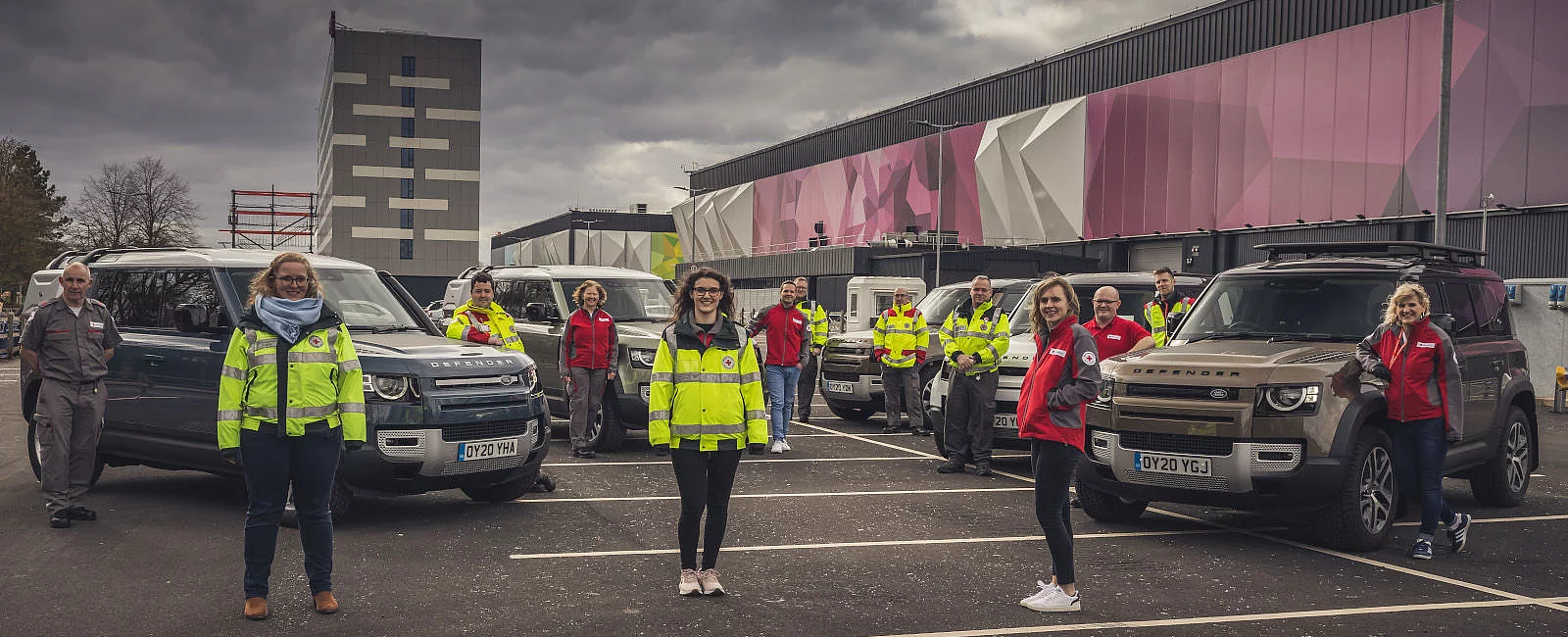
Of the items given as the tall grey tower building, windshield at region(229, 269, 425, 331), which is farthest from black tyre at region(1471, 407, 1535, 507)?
the tall grey tower building

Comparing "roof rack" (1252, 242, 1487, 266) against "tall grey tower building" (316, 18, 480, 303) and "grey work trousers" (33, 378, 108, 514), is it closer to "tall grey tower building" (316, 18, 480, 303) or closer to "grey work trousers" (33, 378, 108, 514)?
"grey work trousers" (33, 378, 108, 514)

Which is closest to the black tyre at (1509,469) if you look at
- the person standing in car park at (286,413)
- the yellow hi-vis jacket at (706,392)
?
the yellow hi-vis jacket at (706,392)

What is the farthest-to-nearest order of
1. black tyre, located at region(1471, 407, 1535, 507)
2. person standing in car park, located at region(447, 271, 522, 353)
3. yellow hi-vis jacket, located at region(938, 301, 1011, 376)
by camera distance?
1. person standing in car park, located at region(447, 271, 522, 353)
2. yellow hi-vis jacket, located at region(938, 301, 1011, 376)
3. black tyre, located at region(1471, 407, 1535, 507)

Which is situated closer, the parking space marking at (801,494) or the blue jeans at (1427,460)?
the blue jeans at (1427,460)

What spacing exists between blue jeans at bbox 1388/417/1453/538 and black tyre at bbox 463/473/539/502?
589 cm

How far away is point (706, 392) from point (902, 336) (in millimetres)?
8554

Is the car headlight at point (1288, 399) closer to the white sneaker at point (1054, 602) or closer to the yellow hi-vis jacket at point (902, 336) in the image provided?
the white sneaker at point (1054, 602)

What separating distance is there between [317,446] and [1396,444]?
6539mm

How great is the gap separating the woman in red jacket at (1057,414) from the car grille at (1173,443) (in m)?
1.72

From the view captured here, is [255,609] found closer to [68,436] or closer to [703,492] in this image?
[703,492]

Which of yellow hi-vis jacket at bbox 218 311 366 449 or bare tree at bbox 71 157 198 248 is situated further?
bare tree at bbox 71 157 198 248

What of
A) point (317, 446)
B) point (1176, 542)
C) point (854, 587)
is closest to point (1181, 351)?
point (1176, 542)

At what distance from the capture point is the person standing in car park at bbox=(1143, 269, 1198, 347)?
12.2 m

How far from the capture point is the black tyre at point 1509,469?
9711 millimetres
